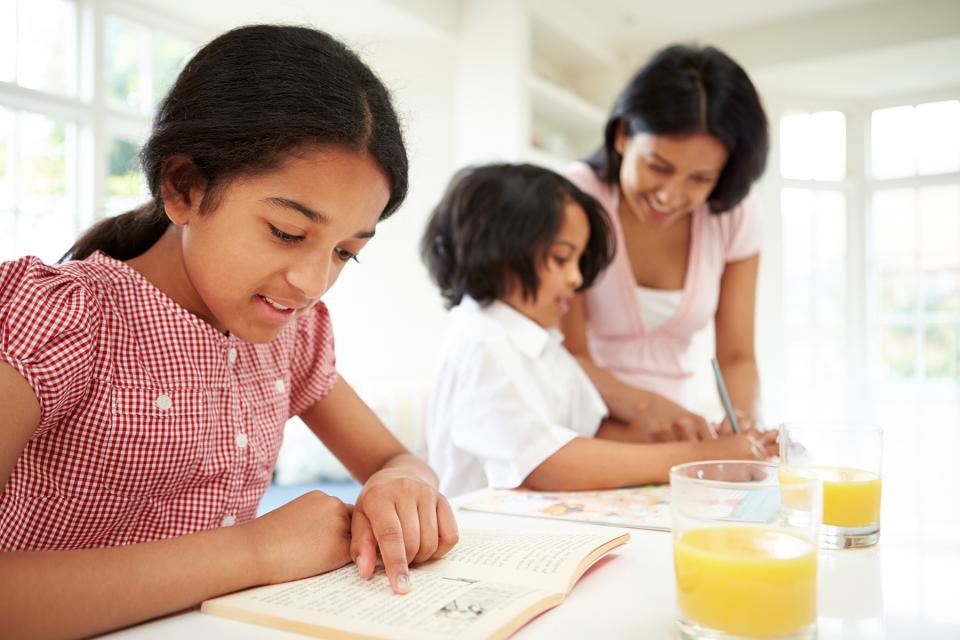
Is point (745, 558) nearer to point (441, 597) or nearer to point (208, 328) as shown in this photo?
point (441, 597)

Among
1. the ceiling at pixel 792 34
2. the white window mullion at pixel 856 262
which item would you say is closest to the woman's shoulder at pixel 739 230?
the ceiling at pixel 792 34

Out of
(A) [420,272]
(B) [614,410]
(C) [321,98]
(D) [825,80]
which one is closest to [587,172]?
(B) [614,410]

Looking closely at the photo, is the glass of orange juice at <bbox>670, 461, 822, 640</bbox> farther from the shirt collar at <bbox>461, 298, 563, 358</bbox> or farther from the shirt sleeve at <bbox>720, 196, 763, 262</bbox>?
the shirt sleeve at <bbox>720, 196, 763, 262</bbox>

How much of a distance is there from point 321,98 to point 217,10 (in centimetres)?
302

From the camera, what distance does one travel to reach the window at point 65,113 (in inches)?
113

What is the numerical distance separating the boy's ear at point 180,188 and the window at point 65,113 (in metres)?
2.11

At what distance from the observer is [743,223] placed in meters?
1.89

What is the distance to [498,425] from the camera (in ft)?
4.28

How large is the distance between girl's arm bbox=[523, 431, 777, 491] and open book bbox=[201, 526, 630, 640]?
1.29 feet

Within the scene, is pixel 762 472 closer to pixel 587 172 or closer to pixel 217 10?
pixel 587 172

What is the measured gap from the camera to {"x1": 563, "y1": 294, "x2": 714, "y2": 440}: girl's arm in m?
1.42

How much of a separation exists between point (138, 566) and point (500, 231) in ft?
3.40

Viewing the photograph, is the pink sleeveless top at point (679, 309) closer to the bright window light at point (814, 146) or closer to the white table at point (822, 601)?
the white table at point (822, 601)

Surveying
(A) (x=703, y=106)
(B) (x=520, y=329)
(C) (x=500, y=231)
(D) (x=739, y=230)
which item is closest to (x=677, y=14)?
(D) (x=739, y=230)
